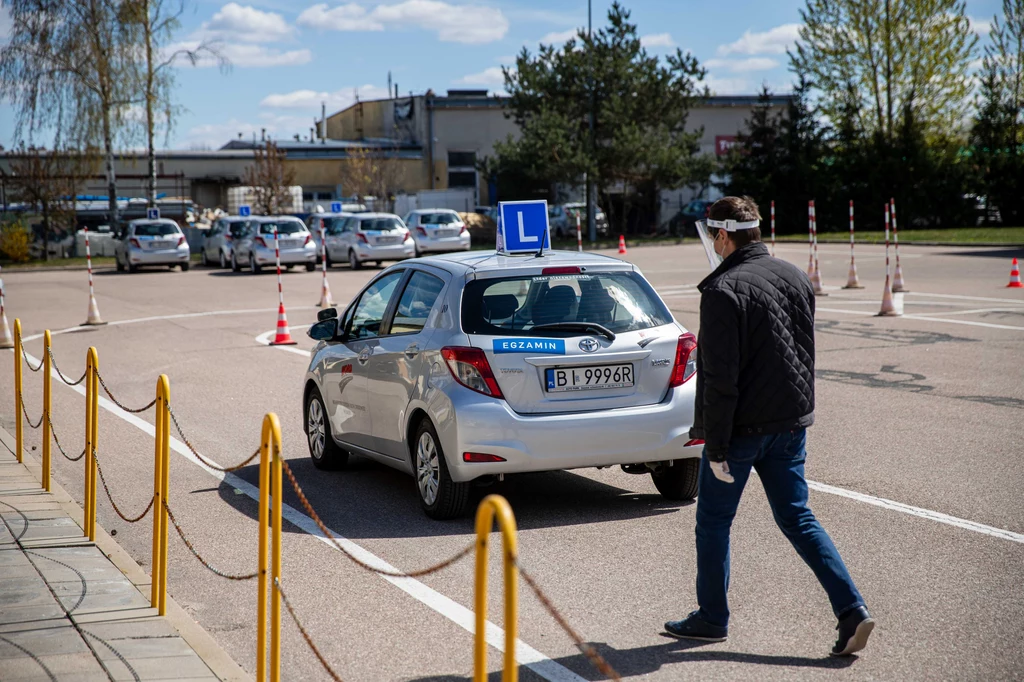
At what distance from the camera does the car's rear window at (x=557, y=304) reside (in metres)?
6.95

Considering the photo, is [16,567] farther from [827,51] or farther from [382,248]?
[827,51]

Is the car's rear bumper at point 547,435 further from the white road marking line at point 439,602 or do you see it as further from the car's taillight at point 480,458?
the white road marking line at point 439,602

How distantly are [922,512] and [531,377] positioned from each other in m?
2.41

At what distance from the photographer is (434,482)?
700 centimetres

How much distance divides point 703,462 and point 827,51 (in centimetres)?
5012

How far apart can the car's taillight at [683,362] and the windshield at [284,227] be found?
2932cm

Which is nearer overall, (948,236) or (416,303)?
(416,303)

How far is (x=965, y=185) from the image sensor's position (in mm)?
48531

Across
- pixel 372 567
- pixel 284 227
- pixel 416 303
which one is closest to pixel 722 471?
pixel 372 567

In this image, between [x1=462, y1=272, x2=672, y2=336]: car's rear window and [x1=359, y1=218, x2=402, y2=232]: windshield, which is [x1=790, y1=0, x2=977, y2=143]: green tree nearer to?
[x1=359, y1=218, x2=402, y2=232]: windshield

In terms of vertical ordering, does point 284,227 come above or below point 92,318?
above

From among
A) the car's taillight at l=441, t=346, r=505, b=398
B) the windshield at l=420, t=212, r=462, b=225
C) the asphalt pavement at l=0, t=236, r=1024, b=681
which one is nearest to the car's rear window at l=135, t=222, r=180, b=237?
the windshield at l=420, t=212, r=462, b=225

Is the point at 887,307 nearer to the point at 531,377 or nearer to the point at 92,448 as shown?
the point at 531,377

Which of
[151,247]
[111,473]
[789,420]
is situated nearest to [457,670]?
[789,420]
